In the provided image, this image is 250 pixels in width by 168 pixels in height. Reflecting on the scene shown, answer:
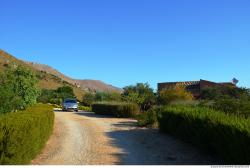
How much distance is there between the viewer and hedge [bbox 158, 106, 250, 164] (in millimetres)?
9242

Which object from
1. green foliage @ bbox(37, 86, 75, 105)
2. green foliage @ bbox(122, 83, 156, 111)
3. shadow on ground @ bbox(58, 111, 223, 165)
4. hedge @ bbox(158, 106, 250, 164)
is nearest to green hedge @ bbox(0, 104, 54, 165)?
shadow on ground @ bbox(58, 111, 223, 165)

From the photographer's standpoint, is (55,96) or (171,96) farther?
(55,96)

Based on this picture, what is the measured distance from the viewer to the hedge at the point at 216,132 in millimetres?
9242

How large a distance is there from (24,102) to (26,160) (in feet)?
39.2

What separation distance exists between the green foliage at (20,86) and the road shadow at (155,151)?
5.20m

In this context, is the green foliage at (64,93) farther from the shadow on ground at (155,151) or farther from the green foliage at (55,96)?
the shadow on ground at (155,151)

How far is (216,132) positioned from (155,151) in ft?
10.3

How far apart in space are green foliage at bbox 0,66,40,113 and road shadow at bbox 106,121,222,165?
520 centimetres

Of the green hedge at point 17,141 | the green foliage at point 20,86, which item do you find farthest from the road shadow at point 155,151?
the green foliage at point 20,86

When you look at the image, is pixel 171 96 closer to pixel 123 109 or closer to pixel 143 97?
pixel 143 97

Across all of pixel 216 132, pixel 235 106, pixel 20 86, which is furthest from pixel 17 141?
pixel 20 86

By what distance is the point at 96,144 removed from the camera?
1519cm

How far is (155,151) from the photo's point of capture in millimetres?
13781

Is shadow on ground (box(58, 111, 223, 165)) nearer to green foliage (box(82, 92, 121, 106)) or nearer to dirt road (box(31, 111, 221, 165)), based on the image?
dirt road (box(31, 111, 221, 165))
